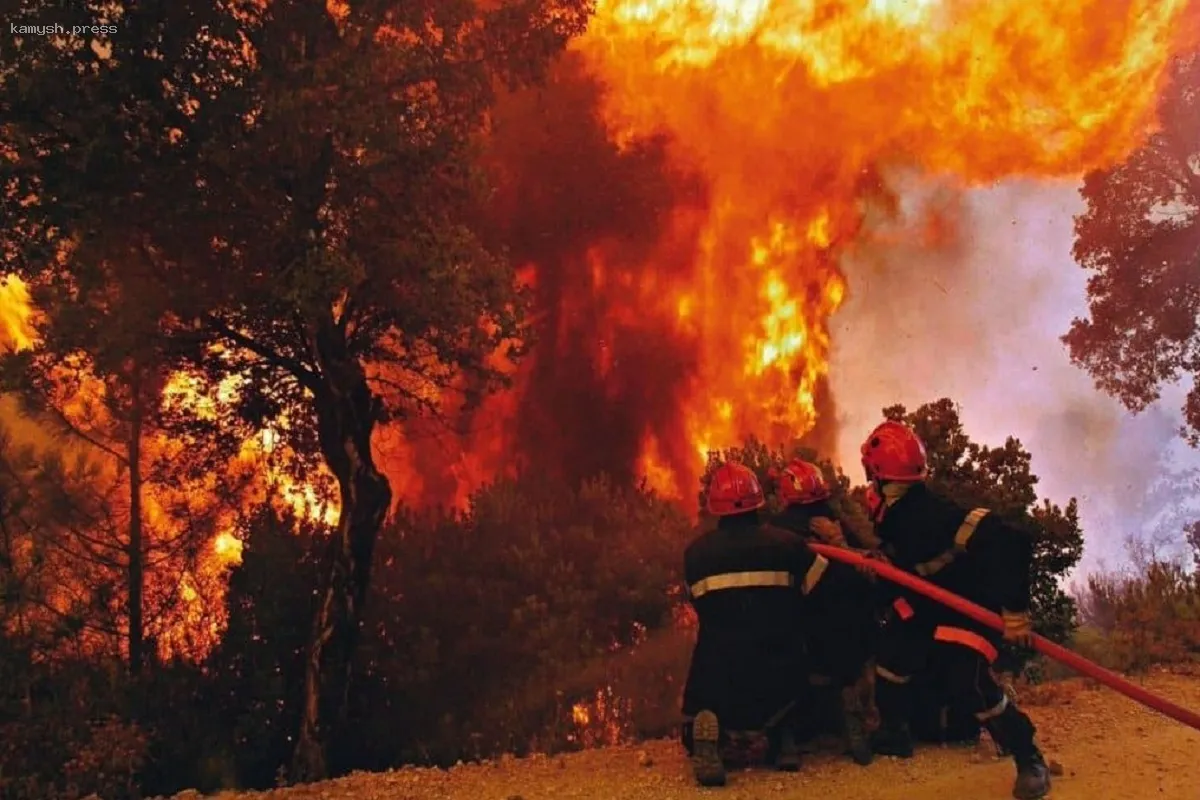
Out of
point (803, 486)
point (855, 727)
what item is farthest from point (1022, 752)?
point (803, 486)

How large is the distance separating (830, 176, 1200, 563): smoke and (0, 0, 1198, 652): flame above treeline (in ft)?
36.1

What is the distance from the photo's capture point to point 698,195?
52.0 ft

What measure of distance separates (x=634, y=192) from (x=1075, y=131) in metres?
7.25

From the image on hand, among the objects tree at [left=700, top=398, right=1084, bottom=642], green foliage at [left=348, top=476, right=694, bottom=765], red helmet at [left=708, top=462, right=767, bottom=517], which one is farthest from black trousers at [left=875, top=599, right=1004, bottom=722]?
green foliage at [left=348, top=476, right=694, bottom=765]

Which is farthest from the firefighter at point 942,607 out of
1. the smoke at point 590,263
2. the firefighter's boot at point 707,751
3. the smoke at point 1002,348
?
the smoke at point 1002,348

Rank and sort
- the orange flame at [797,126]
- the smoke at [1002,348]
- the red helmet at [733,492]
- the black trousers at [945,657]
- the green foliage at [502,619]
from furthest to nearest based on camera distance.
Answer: the smoke at [1002,348]
the orange flame at [797,126]
the green foliage at [502,619]
the red helmet at [733,492]
the black trousers at [945,657]

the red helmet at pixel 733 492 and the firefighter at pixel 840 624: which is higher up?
the red helmet at pixel 733 492

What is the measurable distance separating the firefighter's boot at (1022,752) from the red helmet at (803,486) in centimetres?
184

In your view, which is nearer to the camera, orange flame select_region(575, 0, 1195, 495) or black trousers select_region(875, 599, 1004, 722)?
black trousers select_region(875, 599, 1004, 722)

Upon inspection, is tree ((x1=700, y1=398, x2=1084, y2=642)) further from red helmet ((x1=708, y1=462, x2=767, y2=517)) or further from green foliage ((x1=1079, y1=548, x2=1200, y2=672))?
red helmet ((x1=708, y1=462, x2=767, y2=517))

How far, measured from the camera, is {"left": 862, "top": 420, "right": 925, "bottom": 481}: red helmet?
5613 mm

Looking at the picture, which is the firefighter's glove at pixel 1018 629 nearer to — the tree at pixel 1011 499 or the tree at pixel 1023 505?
the tree at pixel 1011 499

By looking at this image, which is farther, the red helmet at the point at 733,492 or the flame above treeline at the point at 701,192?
the flame above treeline at the point at 701,192

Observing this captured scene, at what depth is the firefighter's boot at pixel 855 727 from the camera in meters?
5.91
